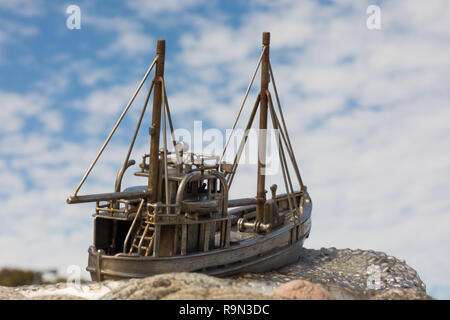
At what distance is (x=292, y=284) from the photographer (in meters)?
11.6

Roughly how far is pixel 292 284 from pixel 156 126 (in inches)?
252

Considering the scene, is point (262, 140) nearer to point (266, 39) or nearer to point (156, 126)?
point (266, 39)

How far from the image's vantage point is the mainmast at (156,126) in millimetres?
15484

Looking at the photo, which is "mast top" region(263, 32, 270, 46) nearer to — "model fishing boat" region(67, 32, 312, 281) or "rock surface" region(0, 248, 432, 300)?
"model fishing boat" region(67, 32, 312, 281)

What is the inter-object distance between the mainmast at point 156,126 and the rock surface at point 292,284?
285 cm

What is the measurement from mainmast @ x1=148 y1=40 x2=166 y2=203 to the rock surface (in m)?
2.85

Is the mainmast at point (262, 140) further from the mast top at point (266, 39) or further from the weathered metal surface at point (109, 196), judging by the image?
the weathered metal surface at point (109, 196)

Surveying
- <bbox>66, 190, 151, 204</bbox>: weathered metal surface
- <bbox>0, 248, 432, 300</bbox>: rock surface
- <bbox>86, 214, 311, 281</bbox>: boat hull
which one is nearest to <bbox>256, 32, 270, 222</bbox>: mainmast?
<bbox>86, 214, 311, 281</bbox>: boat hull

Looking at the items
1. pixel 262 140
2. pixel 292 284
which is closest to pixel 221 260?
pixel 292 284

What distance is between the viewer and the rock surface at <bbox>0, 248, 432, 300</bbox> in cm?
1143

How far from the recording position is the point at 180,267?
1484cm
